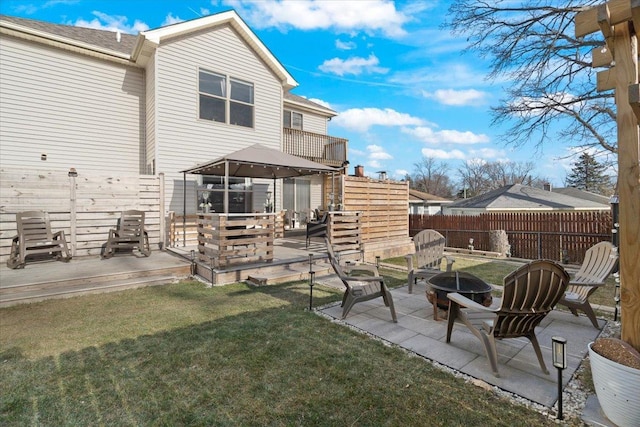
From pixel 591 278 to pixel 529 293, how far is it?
7.96 feet

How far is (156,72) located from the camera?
9008mm

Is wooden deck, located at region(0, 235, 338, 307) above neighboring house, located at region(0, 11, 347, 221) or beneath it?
beneath

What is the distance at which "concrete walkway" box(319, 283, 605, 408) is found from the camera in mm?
2732

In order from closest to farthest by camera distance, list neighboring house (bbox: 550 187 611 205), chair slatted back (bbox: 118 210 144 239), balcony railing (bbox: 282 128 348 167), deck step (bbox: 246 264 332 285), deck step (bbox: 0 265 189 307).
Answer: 1. deck step (bbox: 0 265 189 307)
2. deck step (bbox: 246 264 332 285)
3. chair slatted back (bbox: 118 210 144 239)
4. balcony railing (bbox: 282 128 348 167)
5. neighboring house (bbox: 550 187 611 205)

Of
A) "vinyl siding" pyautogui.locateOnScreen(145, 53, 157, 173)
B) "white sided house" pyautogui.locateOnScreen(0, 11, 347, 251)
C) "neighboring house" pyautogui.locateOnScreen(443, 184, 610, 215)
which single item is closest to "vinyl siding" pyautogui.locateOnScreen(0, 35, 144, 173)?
"white sided house" pyautogui.locateOnScreen(0, 11, 347, 251)

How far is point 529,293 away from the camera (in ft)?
9.10

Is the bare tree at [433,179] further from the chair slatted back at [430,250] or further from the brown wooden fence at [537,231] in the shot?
the chair slatted back at [430,250]

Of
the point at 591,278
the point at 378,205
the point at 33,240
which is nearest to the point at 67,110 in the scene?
the point at 33,240

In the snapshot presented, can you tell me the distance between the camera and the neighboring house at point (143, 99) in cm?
835

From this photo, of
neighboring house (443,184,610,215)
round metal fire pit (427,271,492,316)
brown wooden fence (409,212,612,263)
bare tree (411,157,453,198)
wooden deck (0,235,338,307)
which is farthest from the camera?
bare tree (411,157,453,198)

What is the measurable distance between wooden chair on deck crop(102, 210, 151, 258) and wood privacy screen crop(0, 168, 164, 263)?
0.40 meters

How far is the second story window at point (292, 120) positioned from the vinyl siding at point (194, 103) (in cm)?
228

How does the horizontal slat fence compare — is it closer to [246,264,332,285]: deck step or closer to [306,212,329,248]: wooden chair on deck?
[306,212,329,248]: wooden chair on deck

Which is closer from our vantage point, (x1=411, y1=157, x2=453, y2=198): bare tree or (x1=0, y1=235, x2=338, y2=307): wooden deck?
(x1=0, y1=235, x2=338, y2=307): wooden deck
